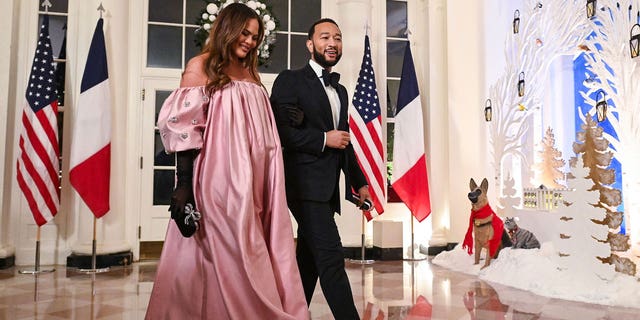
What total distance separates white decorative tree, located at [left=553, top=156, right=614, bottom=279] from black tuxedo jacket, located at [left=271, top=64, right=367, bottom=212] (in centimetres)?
214

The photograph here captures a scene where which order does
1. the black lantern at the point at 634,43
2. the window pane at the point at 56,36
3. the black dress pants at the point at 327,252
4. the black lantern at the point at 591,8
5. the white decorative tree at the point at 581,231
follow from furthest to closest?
the window pane at the point at 56,36 → the black lantern at the point at 591,8 → the black lantern at the point at 634,43 → the white decorative tree at the point at 581,231 → the black dress pants at the point at 327,252

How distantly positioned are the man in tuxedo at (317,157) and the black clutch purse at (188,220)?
0.43m

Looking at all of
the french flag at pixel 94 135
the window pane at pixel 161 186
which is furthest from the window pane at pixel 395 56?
the french flag at pixel 94 135

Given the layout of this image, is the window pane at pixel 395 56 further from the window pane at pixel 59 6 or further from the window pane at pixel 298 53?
the window pane at pixel 59 6

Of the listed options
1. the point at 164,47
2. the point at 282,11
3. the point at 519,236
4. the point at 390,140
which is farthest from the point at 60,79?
the point at 519,236

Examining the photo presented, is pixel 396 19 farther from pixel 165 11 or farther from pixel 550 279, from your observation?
pixel 550 279

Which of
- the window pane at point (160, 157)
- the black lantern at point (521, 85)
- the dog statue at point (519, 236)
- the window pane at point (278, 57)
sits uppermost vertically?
the window pane at point (278, 57)

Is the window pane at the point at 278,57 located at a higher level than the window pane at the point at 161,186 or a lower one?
higher

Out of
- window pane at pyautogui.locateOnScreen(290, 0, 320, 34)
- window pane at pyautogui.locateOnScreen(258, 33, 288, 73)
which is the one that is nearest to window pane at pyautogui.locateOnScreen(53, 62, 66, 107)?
window pane at pyautogui.locateOnScreen(258, 33, 288, 73)

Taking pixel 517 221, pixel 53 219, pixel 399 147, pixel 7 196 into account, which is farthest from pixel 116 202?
pixel 517 221

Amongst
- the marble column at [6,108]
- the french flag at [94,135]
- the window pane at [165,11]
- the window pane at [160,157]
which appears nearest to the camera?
the french flag at [94,135]

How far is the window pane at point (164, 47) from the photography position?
195 inches

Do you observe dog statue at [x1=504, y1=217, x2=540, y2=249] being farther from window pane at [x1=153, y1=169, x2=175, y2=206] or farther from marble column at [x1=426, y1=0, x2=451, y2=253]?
window pane at [x1=153, y1=169, x2=175, y2=206]

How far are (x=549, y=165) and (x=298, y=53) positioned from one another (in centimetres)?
270
